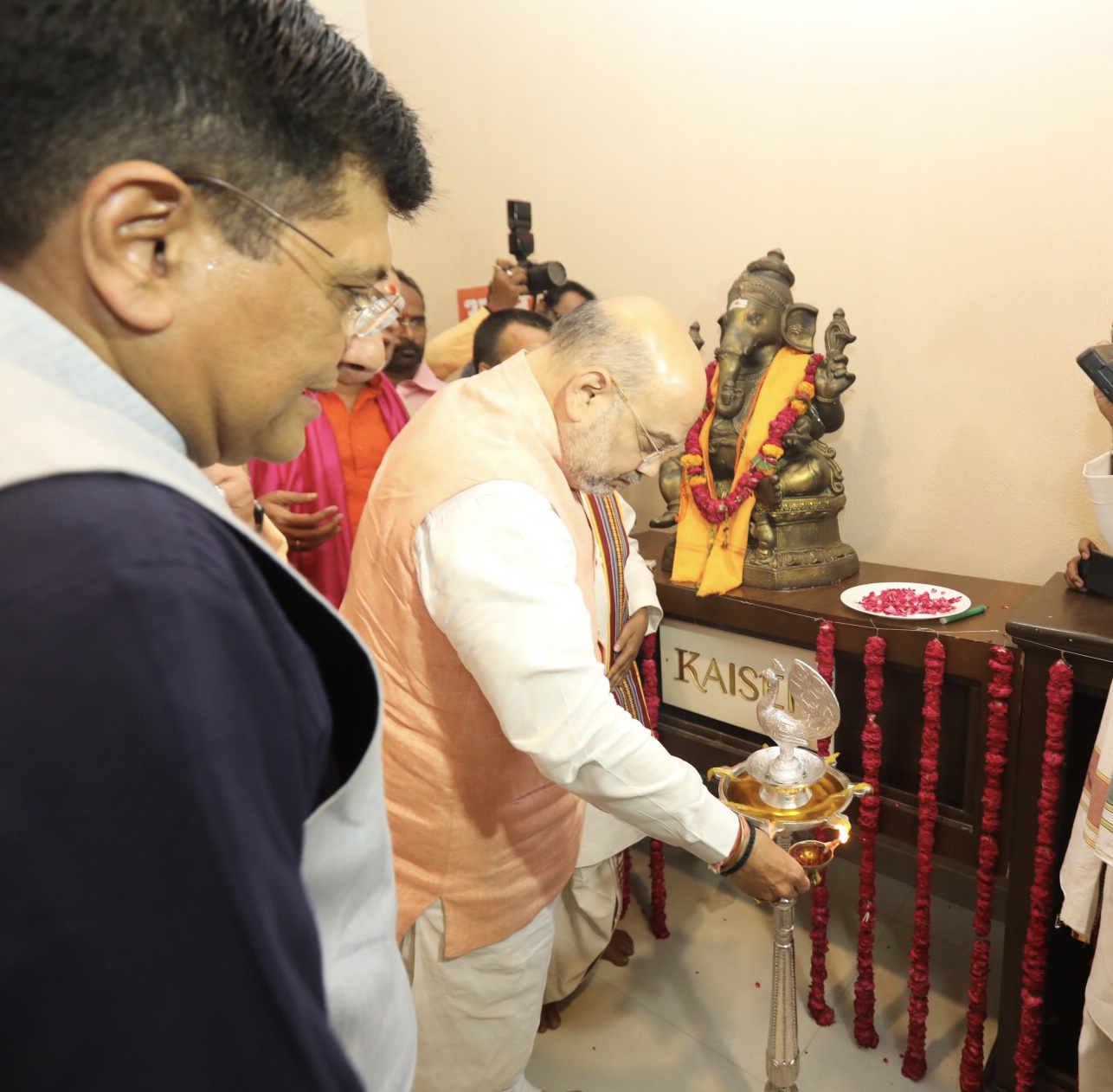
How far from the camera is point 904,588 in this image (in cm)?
185

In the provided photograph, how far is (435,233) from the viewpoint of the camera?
3412 millimetres

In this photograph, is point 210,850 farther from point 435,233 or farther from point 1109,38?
point 435,233

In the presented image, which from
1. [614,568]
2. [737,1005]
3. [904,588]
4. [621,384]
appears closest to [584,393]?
[621,384]

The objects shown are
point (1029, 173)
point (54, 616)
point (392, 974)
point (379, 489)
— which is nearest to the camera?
point (54, 616)

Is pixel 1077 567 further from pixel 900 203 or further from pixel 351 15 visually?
pixel 351 15

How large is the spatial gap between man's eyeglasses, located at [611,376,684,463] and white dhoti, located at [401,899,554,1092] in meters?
0.80

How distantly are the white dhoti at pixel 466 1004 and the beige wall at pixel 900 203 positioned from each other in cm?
127

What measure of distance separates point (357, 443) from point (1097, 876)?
1927mm

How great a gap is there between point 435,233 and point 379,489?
2.47 meters

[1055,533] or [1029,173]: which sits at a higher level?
[1029,173]

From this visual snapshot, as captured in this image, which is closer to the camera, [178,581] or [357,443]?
[178,581]

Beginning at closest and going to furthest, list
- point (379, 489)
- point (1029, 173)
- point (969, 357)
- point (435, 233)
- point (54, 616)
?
point (54, 616) < point (379, 489) < point (1029, 173) < point (969, 357) < point (435, 233)

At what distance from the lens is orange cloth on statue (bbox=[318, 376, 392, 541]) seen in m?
2.27

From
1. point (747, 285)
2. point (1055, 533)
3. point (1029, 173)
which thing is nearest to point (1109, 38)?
point (1029, 173)
